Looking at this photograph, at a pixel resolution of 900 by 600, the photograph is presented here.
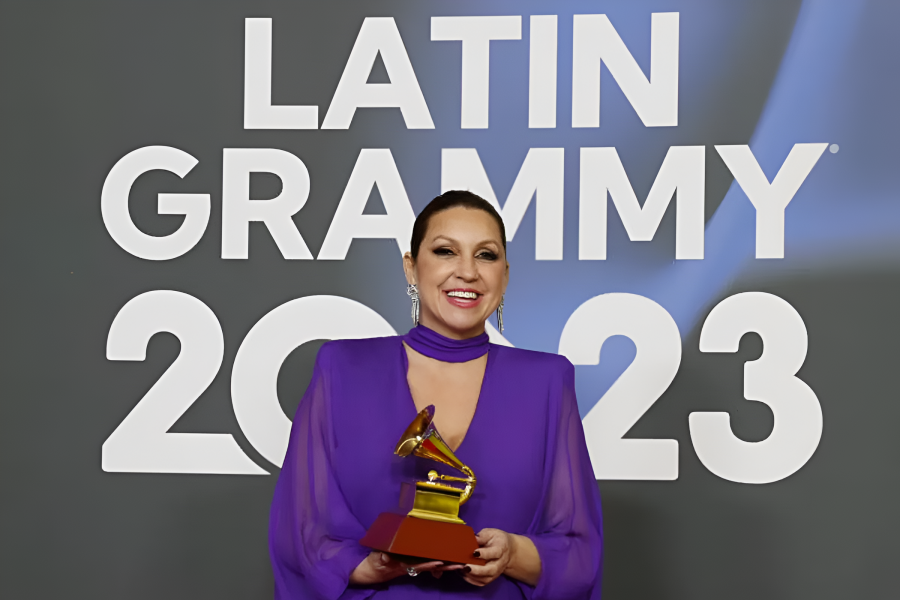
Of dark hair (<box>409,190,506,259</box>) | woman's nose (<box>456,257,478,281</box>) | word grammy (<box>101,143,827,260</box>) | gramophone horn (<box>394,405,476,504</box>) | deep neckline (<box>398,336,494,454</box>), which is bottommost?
gramophone horn (<box>394,405,476,504</box>)

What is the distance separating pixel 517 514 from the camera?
1982mm

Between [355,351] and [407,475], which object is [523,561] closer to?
[407,475]

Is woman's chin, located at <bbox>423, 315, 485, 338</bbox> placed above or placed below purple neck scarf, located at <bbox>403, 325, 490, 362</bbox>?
above

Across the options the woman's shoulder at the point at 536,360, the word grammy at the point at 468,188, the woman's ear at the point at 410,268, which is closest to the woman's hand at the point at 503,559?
the woman's shoulder at the point at 536,360

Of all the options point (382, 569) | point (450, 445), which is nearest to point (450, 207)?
point (450, 445)

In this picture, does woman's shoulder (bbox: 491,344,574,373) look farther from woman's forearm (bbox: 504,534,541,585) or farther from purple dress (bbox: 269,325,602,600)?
woman's forearm (bbox: 504,534,541,585)

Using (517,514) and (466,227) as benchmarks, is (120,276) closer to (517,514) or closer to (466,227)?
(466,227)

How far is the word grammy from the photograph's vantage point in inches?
129

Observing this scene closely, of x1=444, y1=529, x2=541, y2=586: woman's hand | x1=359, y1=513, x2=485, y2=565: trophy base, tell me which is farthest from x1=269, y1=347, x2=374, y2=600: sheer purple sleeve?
x1=444, y1=529, x2=541, y2=586: woman's hand

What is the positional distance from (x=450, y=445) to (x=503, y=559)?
29 centimetres

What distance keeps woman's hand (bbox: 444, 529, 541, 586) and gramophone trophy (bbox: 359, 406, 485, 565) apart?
21 mm

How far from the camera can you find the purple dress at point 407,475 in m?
1.97

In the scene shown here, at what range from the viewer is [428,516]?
184cm

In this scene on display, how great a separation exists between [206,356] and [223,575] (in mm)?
822
